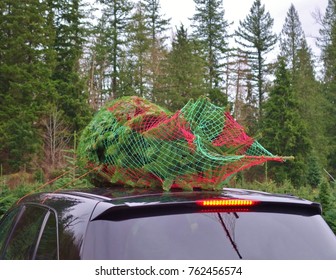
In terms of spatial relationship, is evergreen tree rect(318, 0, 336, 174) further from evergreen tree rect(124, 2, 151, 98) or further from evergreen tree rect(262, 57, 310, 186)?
evergreen tree rect(124, 2, 151, 98)

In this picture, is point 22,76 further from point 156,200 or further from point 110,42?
point 156,200

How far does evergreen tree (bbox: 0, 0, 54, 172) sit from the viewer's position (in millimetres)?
42438

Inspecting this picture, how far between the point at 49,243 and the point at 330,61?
61.7 m

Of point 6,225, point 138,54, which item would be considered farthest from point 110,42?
point 6,225

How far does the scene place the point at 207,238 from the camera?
293cm

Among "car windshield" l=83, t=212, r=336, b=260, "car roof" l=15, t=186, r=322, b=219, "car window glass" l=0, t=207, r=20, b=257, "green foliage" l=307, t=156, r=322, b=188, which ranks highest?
"car roof" l=15, t=186, r=322, b=219

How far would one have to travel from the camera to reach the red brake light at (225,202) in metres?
3.06

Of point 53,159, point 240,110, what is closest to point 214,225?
point 53,159

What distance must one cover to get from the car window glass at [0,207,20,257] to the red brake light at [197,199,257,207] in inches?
67.5

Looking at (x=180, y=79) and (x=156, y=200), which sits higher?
(x=180, y=79)

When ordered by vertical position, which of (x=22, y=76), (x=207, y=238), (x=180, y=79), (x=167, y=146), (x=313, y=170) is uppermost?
(x=180, y=79)

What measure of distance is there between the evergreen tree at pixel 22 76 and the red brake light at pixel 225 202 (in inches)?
1584

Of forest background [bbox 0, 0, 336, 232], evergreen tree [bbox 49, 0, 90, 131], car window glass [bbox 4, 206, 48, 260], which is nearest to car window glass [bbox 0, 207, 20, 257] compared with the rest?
car window glass [bbox 4, 206, 48, 260]

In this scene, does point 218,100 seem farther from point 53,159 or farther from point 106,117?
point 106,117
